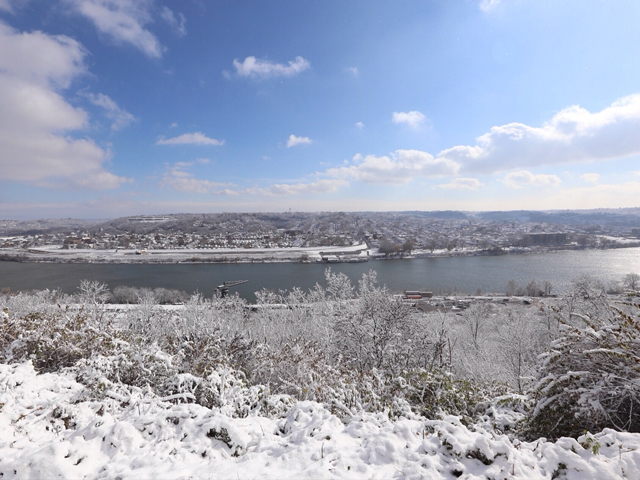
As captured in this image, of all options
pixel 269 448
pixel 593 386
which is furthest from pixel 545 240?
pixel 269 448

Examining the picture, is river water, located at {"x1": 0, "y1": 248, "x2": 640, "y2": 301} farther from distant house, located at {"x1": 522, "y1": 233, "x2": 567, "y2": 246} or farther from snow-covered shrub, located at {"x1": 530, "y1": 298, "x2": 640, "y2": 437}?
snow-covered shrub, located at {"x1": 530, "y1": 298, "x2": 640, "y2": 437}

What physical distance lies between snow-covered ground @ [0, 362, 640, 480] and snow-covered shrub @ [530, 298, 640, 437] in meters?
0.45

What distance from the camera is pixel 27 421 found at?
240cm

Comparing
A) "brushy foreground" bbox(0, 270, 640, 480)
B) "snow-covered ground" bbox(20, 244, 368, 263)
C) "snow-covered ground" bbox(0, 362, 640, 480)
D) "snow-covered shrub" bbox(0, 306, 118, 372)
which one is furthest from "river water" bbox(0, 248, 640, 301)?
"snow-covered ground" bbox(0, 362, 640, 480)

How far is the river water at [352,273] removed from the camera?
25.5 meters

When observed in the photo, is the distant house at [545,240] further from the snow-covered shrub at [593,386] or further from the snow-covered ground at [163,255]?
the snow-covered shrub at [593,386]

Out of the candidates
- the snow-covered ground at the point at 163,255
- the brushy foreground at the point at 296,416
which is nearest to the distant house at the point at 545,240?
the snow-covered ground at the point at 163,255

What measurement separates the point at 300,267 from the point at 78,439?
107 ft

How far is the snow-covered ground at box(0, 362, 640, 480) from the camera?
184 cm

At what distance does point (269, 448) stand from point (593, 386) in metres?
2.82

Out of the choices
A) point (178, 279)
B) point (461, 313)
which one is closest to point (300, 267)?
point (178, 279)

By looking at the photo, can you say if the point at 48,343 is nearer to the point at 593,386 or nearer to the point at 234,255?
the point at 593,386

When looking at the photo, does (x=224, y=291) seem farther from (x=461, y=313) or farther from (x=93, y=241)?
(x=93, y=241)

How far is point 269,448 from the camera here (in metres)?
2.19
